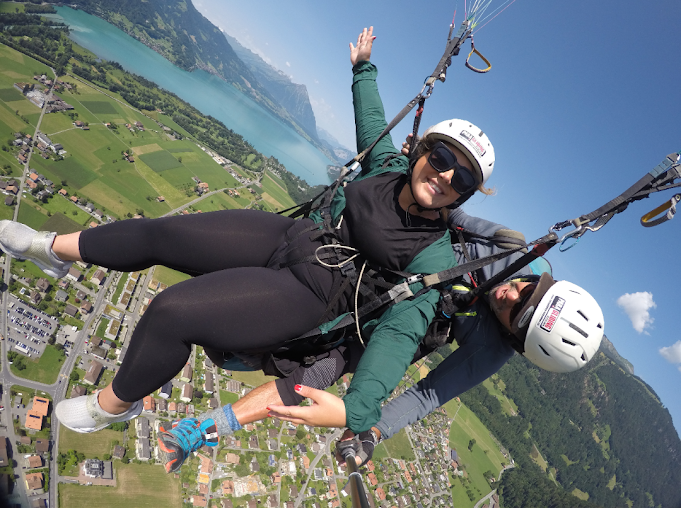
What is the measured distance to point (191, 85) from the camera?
89062mm

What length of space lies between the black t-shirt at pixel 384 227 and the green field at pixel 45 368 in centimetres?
2948

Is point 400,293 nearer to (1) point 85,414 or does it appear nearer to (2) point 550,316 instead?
(2) point 550,316

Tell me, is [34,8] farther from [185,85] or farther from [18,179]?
[18,179]

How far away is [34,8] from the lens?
62469 millimetres

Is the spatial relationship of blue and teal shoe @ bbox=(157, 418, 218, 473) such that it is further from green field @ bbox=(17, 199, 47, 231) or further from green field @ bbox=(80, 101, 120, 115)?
green field @ bbox=(80, 101, 120, 115)

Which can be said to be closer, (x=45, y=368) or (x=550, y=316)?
(x=550, y=316)

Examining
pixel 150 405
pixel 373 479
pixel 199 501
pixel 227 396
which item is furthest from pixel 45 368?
pixel 373 479

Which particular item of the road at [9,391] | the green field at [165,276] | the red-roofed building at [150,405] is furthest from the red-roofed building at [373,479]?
the green field at [165,276]

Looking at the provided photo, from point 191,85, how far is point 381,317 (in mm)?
102100

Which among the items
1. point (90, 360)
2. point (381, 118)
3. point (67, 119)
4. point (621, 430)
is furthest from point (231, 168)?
point (621, 430)

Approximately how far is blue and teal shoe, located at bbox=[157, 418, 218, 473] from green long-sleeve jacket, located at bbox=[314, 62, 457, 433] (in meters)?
0.96

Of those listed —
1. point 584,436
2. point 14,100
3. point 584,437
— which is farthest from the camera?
point 584,436

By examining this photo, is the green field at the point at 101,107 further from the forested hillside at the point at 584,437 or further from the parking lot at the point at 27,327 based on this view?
the forested hillside at the point at 584,437

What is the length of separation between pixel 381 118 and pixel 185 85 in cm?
9705
